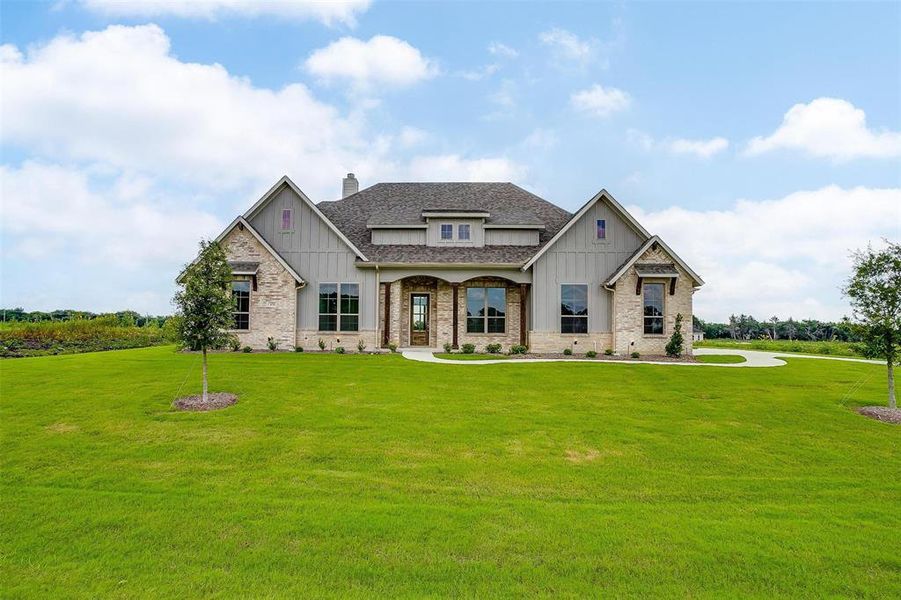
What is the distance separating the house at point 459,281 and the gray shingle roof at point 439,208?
0.47ft

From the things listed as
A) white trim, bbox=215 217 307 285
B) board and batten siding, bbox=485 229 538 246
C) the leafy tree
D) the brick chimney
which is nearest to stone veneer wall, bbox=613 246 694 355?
the leafy tree

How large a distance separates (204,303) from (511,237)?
1517 centimetres

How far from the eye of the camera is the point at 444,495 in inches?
218

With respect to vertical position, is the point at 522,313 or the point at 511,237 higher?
the point at 511,237

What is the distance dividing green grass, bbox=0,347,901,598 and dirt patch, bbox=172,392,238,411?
0.46 m

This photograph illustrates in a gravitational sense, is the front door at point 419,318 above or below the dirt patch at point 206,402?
above

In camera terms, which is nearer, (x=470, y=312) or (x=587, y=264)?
(x=587, y=264)

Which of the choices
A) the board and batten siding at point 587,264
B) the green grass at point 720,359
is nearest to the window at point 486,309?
the board and batten siding at point 587,264

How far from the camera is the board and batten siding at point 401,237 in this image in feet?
72.4

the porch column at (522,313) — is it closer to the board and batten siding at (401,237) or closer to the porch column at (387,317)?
the board and batten siding at (401,237)

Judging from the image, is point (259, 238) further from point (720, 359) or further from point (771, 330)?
point (771, 330)

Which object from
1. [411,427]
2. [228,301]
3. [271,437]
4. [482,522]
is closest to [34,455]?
[271,437]

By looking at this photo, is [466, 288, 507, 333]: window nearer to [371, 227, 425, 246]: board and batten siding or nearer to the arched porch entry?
the arched porch entry

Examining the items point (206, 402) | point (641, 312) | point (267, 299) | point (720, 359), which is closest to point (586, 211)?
point (641, 312)
